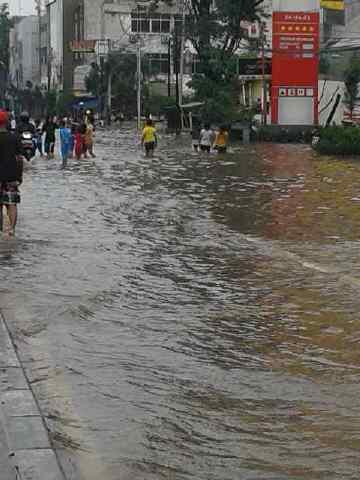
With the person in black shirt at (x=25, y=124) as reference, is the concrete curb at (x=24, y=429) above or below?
below

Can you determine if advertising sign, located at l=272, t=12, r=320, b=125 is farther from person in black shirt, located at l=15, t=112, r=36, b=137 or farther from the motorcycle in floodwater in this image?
the motorcycle in floodwater

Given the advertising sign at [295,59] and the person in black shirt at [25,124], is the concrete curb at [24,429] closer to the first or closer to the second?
the person in black shirt at [25,124]

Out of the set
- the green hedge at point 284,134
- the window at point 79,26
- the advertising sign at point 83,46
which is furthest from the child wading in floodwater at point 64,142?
the window at point 79,26

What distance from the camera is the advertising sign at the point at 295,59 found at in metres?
50.8

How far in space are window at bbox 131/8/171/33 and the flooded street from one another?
83050mm

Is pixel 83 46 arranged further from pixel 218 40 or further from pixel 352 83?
pixel 352 83

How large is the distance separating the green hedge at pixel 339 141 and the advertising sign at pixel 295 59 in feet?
35.3

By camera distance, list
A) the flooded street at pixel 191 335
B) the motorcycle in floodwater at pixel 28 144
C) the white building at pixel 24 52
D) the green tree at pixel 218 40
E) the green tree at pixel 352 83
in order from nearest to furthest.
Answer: the flooded street at pixel 191 335 → the motorcycle in floodwater at pixel 28 144 → the green tree at pixel 352 83 → the green tree at pixel 218 40 → the white building at pixel 24 52

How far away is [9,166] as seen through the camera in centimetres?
1387

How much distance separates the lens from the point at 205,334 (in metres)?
8.71

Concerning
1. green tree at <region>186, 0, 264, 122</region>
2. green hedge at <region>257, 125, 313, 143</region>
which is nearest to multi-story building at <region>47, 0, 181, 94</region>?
green tree at <region>186, 0, 264, 122</region>

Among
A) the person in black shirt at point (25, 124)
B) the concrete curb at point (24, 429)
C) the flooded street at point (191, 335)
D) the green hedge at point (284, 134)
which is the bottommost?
the flooded street at point (191, 335)

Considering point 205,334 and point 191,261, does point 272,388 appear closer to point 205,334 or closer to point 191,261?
point 205,334

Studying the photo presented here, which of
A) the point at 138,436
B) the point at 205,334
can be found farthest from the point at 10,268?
the point at 138,436
